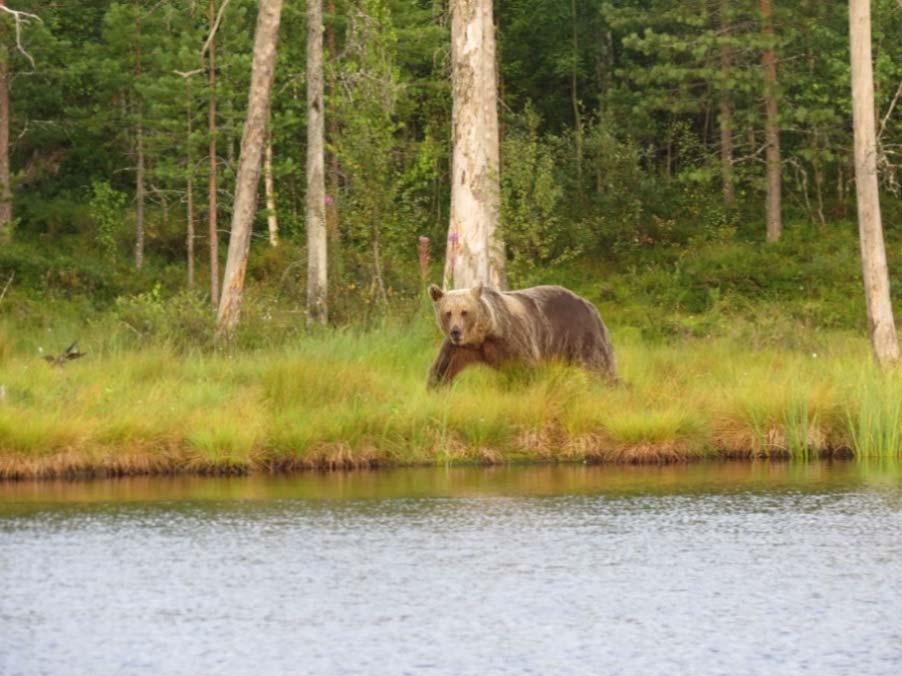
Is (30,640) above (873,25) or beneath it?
beneath

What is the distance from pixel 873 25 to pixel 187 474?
24985 millimetres

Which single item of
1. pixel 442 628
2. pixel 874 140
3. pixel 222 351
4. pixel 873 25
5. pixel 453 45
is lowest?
pixel 442 628

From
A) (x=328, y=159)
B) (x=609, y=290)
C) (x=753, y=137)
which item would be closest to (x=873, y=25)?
(x=753, y=137)

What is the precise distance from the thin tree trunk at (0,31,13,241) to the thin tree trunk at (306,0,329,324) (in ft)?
45.9

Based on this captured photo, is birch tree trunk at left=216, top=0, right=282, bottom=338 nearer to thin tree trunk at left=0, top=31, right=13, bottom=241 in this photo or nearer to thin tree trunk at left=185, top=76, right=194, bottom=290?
thin tree trunk at left=185, top=76, right=194, bottom=290

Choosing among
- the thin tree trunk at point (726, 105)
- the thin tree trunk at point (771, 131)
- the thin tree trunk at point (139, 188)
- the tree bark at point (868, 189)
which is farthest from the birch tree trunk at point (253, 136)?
the thin tree trunk at point (771, 131)

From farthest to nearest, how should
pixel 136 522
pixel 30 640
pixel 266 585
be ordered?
pixel 136 522 → pixel 266 585 → pixel 30 640

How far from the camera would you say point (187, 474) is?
1282 cm

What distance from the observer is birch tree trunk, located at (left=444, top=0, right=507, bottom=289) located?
717 inches

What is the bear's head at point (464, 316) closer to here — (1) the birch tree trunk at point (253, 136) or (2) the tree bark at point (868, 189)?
(2) the tree bark at point (868, 189)

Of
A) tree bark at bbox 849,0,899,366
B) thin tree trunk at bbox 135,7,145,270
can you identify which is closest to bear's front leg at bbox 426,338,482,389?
tree bark at bbox 849,0,899,366

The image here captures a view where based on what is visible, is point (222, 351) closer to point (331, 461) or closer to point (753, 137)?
point (331, 461)

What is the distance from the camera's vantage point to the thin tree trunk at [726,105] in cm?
3394

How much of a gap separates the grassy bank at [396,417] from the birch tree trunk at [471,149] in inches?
128
